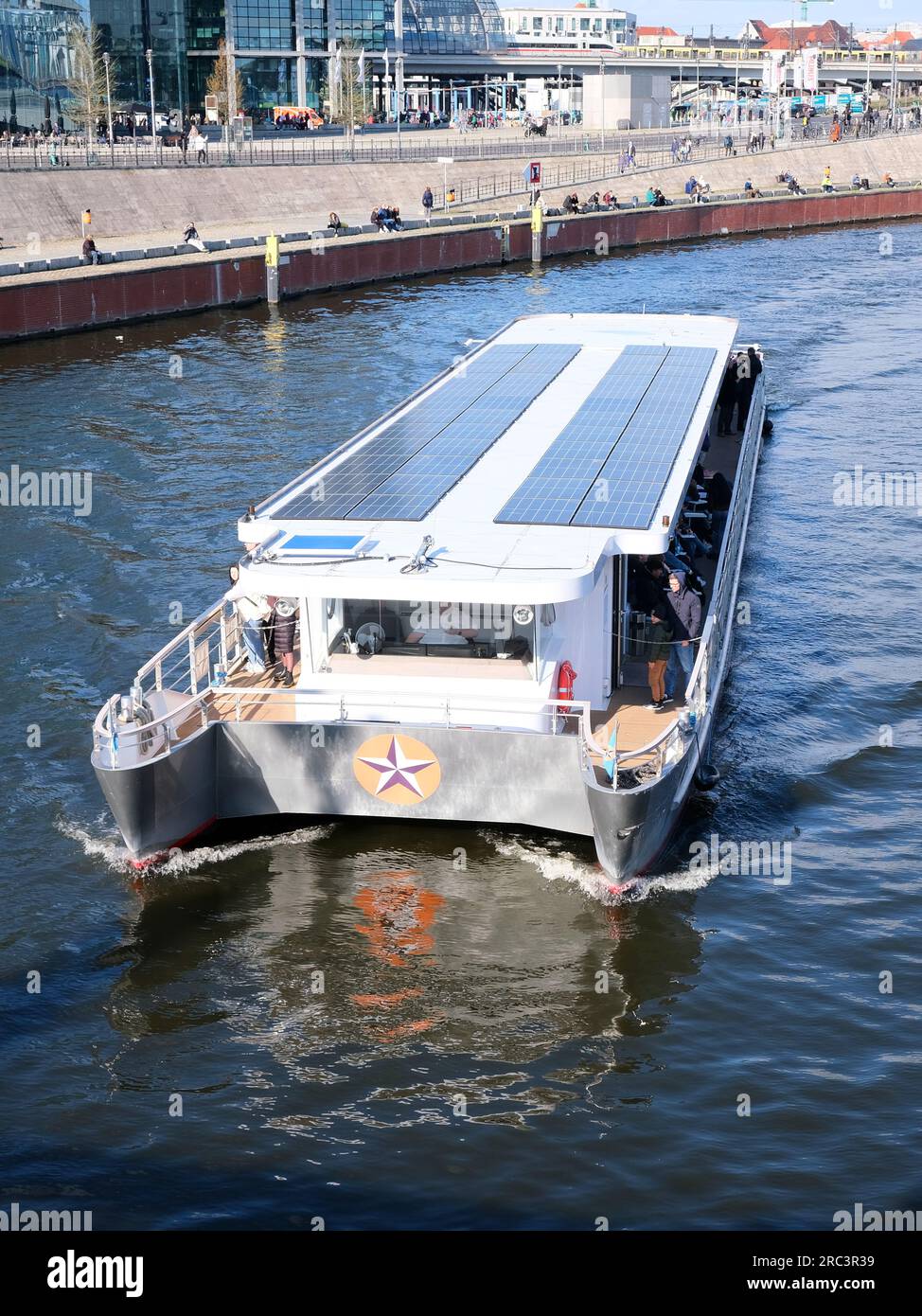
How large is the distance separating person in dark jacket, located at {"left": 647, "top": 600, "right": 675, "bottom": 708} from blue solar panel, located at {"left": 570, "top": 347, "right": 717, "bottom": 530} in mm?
1255

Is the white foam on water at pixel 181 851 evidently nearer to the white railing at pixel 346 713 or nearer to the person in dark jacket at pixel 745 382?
the white railing at pixel 346 713

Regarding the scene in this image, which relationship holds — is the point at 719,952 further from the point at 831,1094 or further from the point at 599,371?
the point at 599,371

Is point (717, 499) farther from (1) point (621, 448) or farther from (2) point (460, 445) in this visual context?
(2) point (460, 445)

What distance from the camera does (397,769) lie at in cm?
1875

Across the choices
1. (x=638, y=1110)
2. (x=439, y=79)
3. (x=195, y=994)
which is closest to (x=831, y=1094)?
(x=638, y=1110)

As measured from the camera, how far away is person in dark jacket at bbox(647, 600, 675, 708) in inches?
789

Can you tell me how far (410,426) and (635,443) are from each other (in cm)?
406

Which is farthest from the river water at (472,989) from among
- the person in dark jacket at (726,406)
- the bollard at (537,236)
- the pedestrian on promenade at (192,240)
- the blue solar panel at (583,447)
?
the bollard at (537,236)

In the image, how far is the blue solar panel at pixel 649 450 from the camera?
2069 centimetres

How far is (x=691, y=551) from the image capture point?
25688mm

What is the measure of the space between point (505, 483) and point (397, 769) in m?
5.37
